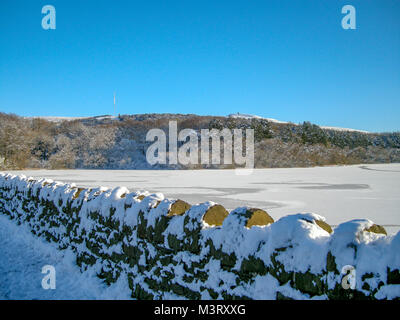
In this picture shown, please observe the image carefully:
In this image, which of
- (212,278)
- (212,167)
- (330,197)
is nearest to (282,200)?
(330,197)

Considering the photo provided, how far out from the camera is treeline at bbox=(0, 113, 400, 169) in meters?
22.9

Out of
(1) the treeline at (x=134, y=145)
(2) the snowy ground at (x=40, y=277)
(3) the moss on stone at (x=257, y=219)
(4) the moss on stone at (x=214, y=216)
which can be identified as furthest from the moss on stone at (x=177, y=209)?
(1) the treeline at (x=134, y=145)

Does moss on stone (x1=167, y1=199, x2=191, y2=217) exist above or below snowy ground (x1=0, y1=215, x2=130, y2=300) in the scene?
above

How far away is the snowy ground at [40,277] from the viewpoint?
123 inches

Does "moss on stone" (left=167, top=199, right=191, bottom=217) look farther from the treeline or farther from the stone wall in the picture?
the treeline

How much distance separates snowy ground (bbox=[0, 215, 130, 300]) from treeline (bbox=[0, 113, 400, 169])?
674 inches

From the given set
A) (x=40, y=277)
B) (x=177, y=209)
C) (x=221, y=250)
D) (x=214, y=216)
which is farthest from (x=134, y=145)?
(x=221, y=250)

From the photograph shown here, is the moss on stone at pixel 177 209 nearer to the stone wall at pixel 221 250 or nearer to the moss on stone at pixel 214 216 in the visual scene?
the stone wall at pixel 221 250

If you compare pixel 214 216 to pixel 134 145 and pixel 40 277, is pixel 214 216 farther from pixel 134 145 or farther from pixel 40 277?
pixel 134 145

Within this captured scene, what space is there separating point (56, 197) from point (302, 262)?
434cm

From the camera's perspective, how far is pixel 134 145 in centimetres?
2858

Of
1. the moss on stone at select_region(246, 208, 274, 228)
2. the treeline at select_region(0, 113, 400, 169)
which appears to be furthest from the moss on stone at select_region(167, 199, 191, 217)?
the treeline at select_region(0, 113, 400, 169)

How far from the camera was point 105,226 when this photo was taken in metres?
3.50

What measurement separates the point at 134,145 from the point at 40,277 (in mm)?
25515
